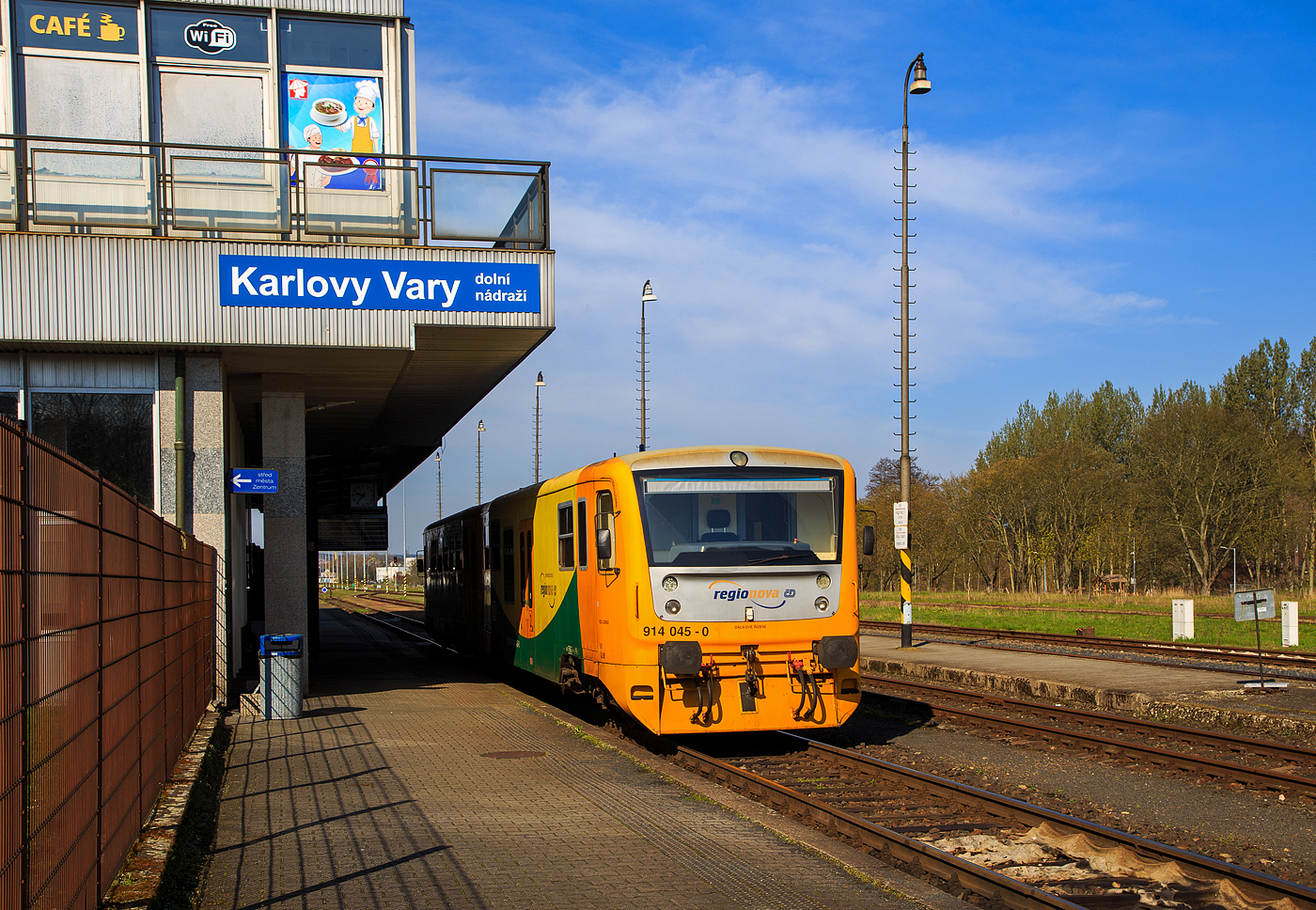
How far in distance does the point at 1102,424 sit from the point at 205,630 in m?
69.9

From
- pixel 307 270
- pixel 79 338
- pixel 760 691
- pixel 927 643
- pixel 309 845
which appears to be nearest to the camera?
pixel 309 845

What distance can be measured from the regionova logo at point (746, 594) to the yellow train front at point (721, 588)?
0.01 meters

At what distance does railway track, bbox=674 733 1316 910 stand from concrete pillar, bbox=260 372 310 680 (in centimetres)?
800

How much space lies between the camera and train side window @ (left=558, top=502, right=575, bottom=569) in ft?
41.7

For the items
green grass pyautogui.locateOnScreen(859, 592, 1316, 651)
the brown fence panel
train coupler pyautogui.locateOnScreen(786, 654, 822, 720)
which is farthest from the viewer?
green grass pyautogui.locateOnScreen(859, 592, 1316, 651)

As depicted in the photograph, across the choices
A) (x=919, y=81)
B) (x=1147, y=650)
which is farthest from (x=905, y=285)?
(x=1147, y=650)

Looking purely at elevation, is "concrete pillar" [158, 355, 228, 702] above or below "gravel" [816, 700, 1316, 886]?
above

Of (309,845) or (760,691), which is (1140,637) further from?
(309,845)

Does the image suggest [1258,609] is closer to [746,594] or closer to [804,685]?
[804,685]

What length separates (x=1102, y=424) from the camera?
7444cm

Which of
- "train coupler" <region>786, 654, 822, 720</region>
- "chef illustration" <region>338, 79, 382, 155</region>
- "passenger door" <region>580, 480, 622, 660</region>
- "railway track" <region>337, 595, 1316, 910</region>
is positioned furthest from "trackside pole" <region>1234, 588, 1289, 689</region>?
"chef illustration" <region>338, 79, 382, 155</region>

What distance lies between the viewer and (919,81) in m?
22.4

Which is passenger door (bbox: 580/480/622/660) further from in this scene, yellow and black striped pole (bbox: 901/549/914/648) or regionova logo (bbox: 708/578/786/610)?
yellow and black striped pole (bbox: 901/549/914/648)

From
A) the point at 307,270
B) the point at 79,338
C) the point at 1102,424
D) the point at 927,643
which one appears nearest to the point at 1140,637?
the point at 927,643
